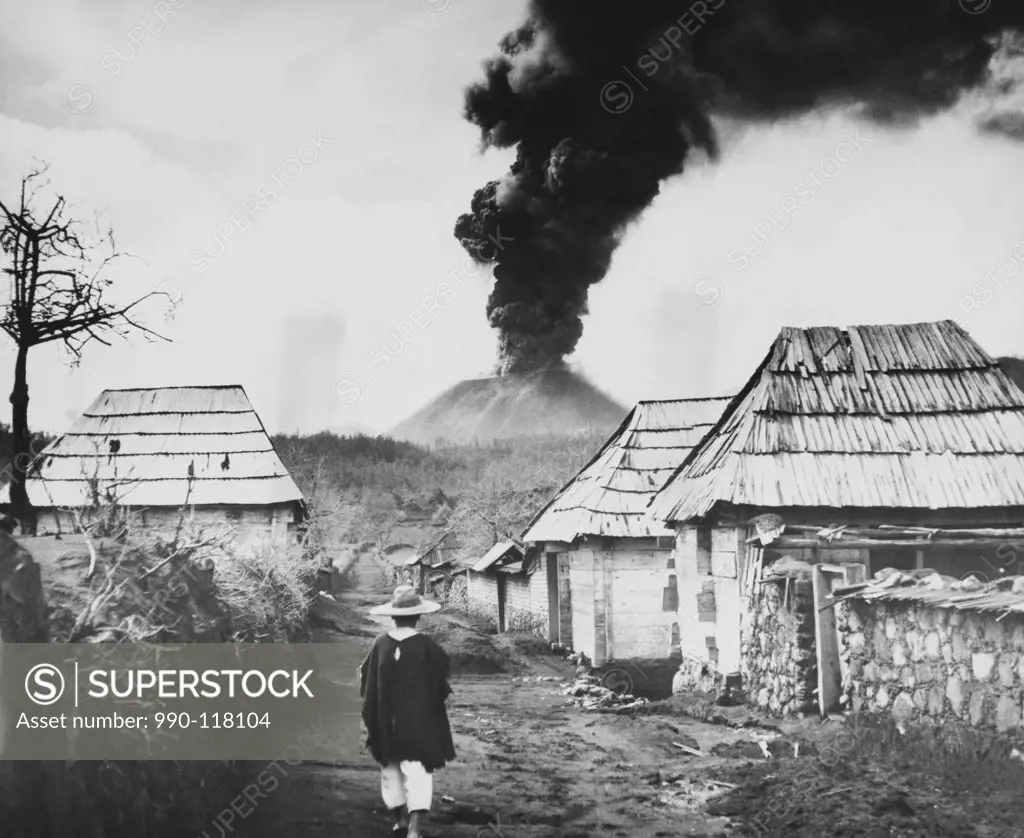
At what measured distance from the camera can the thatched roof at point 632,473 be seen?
37.0 feet

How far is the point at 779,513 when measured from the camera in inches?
316

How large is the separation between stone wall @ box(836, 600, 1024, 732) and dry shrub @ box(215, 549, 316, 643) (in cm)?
371

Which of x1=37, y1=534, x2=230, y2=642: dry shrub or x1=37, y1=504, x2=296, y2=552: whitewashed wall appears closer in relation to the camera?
x1=37, y1=534, x2=230, y2=642: dry shrub

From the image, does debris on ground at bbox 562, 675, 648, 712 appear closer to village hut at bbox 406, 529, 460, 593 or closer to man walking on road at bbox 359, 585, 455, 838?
man walking on road at bbox 359, 585, 455, 838

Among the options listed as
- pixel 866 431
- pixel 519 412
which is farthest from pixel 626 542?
pixel 519 412

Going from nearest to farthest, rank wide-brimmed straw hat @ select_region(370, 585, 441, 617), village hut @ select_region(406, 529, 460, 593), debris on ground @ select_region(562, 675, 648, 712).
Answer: wide-brimmed straw hat @ select_region(370, 585, 441, 617)
debris on ground @ select_region(562, 675, 648, 712)
village hut @ select_region(406, 529, 460, 593)

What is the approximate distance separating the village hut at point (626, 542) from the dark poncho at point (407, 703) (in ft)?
22.4

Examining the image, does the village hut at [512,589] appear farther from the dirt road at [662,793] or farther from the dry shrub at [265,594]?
the dirt road at [662,793]

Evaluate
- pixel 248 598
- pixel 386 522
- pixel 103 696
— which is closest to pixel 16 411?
pixel 248 598

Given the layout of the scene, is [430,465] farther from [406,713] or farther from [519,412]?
[406,713]

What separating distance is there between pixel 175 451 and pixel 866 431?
653cm

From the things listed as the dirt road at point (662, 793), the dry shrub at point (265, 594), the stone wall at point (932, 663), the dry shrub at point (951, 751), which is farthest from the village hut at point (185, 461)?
the dry shrub at point (951, 751)

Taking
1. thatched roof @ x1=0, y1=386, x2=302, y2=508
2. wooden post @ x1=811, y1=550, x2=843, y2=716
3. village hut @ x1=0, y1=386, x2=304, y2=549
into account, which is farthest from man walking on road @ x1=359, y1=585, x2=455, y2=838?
thatched roof @ x1=0, y1=386, x2=302, y2=508

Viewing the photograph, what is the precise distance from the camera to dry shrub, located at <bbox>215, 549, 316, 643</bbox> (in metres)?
6.21
